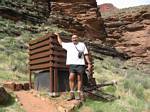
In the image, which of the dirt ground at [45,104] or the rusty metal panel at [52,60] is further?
the rusty metal panel at [52,60]

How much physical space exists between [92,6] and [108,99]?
3270 cm

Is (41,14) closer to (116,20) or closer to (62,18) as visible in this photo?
(62,18)

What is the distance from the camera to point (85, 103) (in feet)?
32.4

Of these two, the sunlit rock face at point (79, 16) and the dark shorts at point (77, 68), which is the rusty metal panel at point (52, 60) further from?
the sunlit rock face at point (79, 16)

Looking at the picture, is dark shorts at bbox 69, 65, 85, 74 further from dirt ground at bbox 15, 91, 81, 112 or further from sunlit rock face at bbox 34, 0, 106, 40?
sunlit rock face at bbox 34, 0, 106, 40

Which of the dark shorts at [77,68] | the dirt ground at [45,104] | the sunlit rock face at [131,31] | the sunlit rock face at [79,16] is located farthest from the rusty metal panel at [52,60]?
the sunlit rock face at [131,31]

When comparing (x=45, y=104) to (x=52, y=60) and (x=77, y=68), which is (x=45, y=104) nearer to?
(x=77, y=68)

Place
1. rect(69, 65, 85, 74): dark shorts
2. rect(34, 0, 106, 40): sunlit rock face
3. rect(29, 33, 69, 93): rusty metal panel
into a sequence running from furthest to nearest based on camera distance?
rect(34, 0, 106, 40): sunlit rock face < rect(29, 33, 69, 93): rusty metal panel < rect(69, 65, 85, 74): dark shorts


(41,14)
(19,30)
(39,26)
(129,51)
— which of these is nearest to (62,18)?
(41,14)

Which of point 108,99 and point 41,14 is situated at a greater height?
point 41,14

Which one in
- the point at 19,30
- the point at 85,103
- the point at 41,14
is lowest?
the point at 85,103

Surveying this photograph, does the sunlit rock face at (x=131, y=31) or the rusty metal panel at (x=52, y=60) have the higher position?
the sunlit rock face at (x=131, y=31)

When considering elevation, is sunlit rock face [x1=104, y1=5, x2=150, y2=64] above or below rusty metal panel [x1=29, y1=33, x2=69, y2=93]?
above

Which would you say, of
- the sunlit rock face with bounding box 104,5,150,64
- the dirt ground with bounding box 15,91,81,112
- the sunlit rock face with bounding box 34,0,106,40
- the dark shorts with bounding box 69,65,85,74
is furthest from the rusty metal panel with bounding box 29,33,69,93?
the sunlit rock face with bounding box 104,5,150,64
